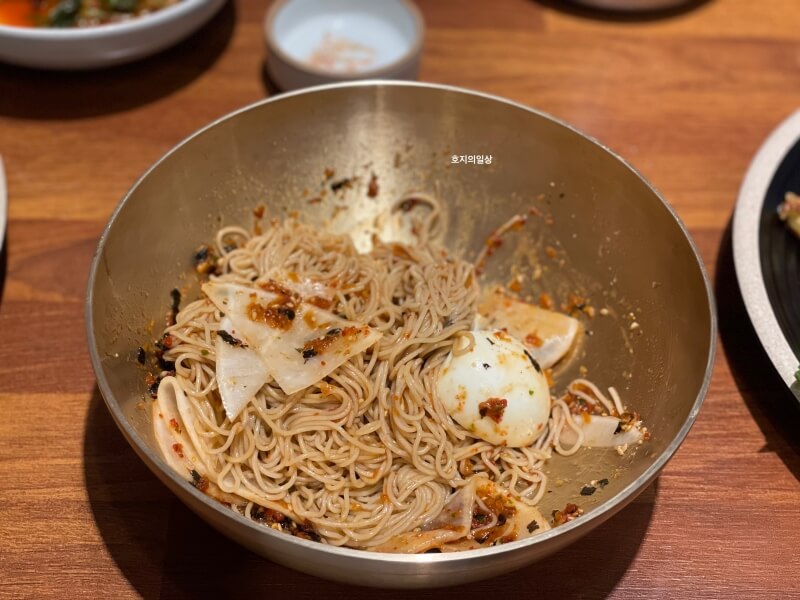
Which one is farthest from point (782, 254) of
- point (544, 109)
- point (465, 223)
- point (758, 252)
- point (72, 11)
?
point (72, 11)

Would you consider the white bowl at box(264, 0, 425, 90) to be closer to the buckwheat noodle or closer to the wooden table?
the wooden table

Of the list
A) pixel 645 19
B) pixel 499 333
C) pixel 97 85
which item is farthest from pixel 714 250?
pixel 97 85

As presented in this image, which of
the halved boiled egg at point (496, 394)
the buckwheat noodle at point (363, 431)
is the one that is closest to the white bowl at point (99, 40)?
the buckwheat noodle at point (363, 431)

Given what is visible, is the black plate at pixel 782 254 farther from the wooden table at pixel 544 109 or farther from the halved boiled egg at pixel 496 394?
the halved boiled egg at pixel 496 394

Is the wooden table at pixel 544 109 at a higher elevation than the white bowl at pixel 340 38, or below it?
below

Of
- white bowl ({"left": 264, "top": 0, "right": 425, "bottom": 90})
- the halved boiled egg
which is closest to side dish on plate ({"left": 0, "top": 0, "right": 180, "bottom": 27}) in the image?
white bowl ({"left": 264, "top": 0, "right": 425, "bottom": 90})
